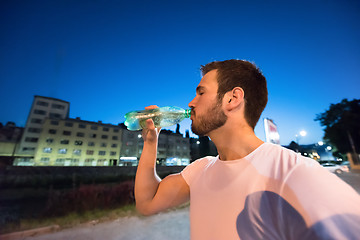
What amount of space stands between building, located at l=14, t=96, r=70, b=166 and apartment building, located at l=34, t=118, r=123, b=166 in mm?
2901

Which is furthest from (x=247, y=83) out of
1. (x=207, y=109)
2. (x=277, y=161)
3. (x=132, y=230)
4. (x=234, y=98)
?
(x=132, y=230)

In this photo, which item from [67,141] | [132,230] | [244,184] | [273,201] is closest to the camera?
[273,201]

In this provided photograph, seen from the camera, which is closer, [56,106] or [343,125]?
[343,125]

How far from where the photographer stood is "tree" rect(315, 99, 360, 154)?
25.2 meters

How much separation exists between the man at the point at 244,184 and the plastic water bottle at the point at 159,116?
473 mm

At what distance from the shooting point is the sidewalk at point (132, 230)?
14.0ft

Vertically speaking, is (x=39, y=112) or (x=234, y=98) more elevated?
(x=39, y=112)

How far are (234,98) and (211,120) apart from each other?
Answer: 0.31m

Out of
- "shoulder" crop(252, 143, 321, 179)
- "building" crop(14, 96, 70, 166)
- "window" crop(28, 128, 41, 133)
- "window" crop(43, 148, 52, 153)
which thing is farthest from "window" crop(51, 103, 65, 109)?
"shoulder" crop(252, 143, 321, 179)

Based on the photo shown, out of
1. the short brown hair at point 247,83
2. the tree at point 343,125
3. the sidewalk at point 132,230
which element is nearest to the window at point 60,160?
the sidewalk at point 132,230

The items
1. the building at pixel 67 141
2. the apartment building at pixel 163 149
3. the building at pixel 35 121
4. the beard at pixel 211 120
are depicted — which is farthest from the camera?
the apartment building at pixel 163 149

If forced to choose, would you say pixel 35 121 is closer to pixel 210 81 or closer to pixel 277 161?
pixel 210 81

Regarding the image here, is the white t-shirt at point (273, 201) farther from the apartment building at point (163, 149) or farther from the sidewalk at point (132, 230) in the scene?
the apartment building at point (163, 149)

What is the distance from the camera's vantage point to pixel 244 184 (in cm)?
101
